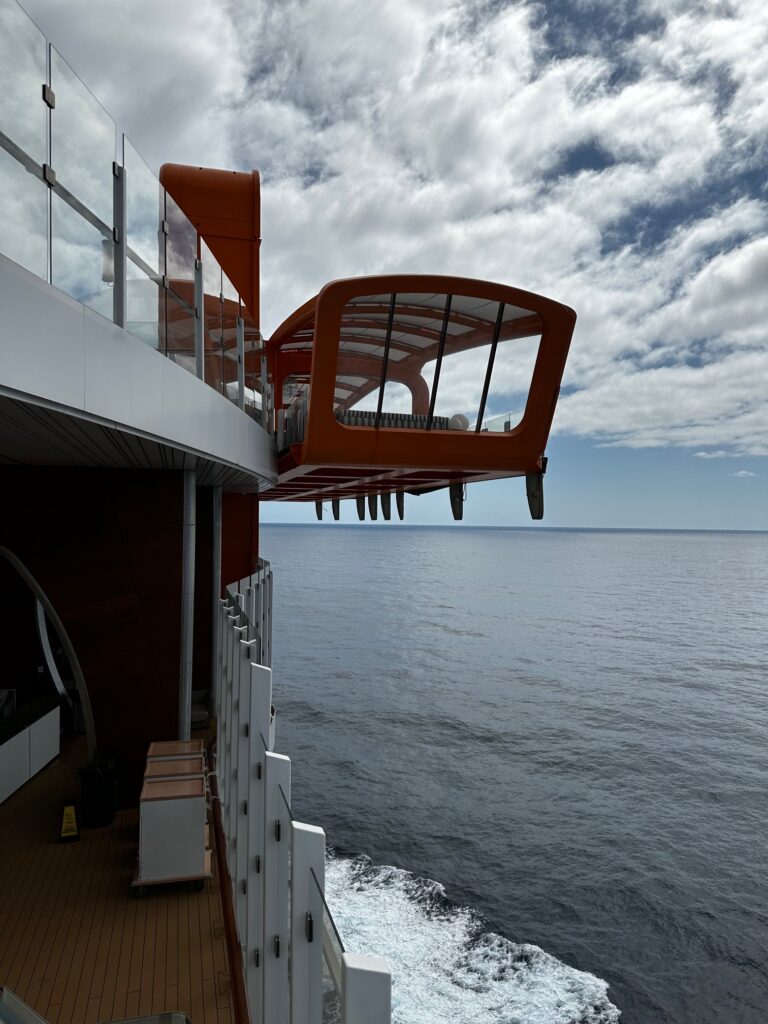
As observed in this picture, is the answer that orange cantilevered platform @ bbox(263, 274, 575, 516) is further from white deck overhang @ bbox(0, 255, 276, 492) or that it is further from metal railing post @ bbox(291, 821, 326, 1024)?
metal railing post @ bbox(291, 821, 326, 1024)

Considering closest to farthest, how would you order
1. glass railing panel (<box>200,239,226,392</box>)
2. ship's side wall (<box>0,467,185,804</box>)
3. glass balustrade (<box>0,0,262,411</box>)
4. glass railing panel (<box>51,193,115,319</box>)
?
glass balustrade (<box>0,0,262,411</box>) → glass railing panel (<box>51,193,115,319</box>) → glass railing panel (<box>200,239,226,392</box>) → ship's side wall (<box>0,467,185,804</box>)

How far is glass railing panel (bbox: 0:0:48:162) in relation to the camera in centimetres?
401

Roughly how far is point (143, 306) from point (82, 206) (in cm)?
138

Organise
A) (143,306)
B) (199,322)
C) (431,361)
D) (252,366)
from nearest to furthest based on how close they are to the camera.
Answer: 1. (143,306)
2. (199,322)
3. (252,366)
4. (431,361)

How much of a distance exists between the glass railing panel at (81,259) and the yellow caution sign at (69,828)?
745 cm

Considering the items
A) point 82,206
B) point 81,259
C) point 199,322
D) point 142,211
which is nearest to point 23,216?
point 81,259

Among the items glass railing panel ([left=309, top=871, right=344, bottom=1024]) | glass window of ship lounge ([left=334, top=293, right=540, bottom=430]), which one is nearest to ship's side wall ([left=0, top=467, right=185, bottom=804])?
glass window of ship lounge ([left=334, top=293, right=540, bottom=430])

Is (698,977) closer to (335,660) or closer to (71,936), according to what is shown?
(71,936)

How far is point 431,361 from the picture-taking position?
1708 cm

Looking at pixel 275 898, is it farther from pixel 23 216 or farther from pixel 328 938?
pixel 23 216

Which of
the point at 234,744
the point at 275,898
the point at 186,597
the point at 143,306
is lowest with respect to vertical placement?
the point at 275,898

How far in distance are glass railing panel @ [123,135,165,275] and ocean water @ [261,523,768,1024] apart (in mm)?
17297

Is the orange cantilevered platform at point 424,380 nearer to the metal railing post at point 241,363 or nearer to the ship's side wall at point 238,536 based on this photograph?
the ship's side wall at point 238,536

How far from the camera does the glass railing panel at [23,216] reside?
12.9ft
